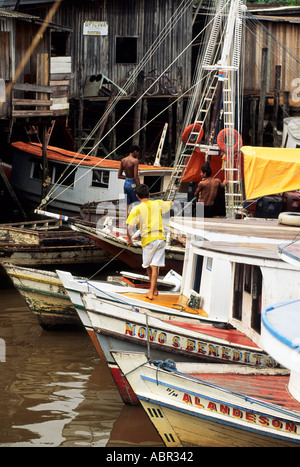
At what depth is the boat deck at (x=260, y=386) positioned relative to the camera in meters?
6.98

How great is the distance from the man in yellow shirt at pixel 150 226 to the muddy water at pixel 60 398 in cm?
162

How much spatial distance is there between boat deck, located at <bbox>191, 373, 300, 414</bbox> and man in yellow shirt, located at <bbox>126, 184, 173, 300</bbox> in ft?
8.57

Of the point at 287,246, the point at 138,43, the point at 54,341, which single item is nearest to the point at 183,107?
the point at 138,43

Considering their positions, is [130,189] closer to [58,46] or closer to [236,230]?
[236,230]

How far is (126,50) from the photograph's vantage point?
24.3 metres

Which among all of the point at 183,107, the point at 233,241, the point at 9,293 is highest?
the point at 183,107

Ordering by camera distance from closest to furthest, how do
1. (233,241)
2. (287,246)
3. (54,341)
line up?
(287,246)
(233,241)
(54,341)

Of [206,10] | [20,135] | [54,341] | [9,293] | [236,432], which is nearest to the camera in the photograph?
[236,432]

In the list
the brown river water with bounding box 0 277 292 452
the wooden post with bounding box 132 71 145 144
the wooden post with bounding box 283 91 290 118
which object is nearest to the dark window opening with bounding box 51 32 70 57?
the wooden post with bounding box 132 71 145 144

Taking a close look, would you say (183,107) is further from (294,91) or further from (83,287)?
(83,287)

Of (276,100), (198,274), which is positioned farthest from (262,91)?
(198,274)

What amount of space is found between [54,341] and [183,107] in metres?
15.7
